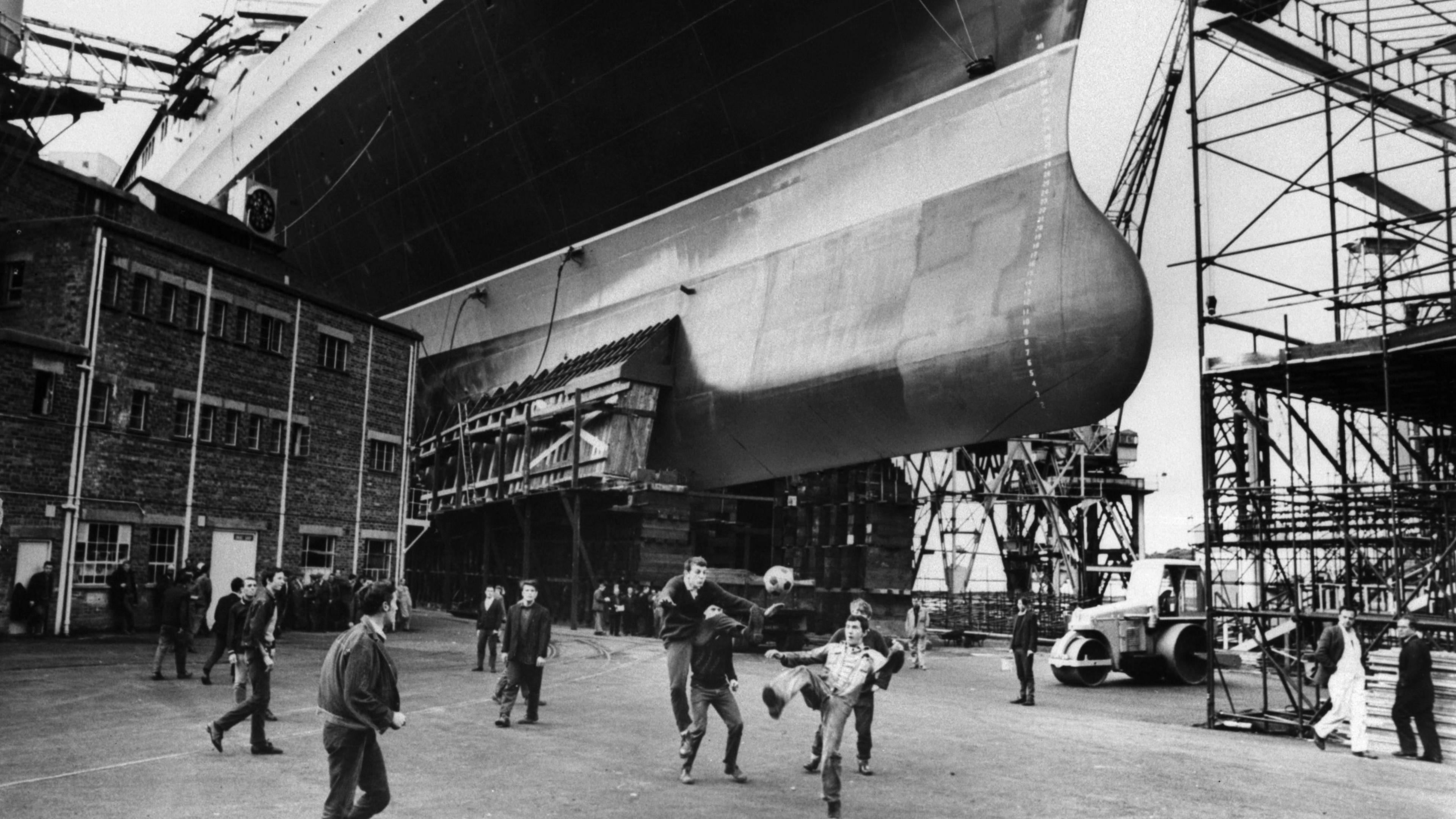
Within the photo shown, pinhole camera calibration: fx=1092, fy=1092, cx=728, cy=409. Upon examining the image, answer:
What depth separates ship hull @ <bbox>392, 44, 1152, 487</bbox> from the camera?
1605cm

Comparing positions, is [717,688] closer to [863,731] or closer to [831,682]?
[831,682]

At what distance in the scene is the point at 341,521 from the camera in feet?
82.1

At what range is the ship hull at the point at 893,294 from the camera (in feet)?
52.6

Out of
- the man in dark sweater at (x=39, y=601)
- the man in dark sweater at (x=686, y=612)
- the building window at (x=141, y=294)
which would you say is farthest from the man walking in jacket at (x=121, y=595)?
the man in dark sweater at (x=686, y=612)

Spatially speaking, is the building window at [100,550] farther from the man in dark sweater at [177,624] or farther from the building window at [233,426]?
the man in dark sweater at [177,624]

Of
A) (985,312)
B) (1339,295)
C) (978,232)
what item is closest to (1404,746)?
(1339,295)

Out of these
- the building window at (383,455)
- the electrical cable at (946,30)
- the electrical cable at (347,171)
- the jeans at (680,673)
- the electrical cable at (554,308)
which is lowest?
the jeans at (680,673)

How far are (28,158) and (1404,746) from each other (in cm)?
2501

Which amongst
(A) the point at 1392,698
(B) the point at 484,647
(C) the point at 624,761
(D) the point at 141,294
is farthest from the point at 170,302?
(A) the point at 1392,698

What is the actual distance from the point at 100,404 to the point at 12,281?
285 cm

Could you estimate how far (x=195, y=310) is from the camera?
21422mm

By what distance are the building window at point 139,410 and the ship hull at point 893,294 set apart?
885 cm

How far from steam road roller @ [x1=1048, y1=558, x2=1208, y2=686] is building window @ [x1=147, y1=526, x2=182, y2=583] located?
16.0 metres

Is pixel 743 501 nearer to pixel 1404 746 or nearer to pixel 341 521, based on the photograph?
pixel 341 521
